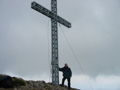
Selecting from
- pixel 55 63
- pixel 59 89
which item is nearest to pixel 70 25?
pixel 55 63

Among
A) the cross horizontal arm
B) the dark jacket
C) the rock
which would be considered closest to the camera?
the rock

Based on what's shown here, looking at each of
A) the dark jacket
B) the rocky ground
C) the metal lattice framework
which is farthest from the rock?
the metal lattice framework

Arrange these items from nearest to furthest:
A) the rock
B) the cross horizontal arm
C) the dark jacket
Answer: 1. the rock
2. the dark jacket
3. the cross horizontal arm

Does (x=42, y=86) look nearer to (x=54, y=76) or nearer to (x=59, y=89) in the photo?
(x=59, y=89)

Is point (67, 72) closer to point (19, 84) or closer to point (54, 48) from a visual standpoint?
point (19, 84)

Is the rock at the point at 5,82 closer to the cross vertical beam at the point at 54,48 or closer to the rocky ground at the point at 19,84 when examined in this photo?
the rocky ground at the point at 19,84

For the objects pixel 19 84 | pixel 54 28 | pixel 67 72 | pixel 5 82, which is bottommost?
pixel 5 82

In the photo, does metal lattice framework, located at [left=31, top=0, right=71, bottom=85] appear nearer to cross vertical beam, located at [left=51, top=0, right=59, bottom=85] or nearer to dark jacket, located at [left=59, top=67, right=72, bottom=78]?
cross vertical beam, located at [left=51, top=0, right=59, bottom=85]

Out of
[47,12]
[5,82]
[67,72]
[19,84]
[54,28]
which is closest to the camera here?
[5,82]

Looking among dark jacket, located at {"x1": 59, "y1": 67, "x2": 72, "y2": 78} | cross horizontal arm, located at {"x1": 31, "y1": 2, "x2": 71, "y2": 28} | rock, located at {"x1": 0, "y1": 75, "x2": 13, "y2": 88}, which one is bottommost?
rock, located at {"x1": 0, "y1": 75, "x2": 13, "y2": 88}

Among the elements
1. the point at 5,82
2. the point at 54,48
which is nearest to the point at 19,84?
the point at 5,82

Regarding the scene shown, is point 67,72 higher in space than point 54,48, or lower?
lower

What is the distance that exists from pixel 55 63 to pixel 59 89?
10506 millimetres

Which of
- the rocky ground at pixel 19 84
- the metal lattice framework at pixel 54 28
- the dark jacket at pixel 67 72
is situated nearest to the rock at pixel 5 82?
the rocky ground at pixel 19 84
